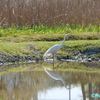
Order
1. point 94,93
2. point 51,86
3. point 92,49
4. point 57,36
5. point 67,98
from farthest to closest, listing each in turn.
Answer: point 57,36
point 92,49
point 51,86
point 94,93
point 67,98

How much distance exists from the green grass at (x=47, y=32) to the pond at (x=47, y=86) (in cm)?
478

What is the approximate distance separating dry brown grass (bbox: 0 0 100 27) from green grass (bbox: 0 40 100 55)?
384 centimetres

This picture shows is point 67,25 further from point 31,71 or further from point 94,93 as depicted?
point 94,93

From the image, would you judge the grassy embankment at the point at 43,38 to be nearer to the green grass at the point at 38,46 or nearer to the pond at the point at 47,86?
the green grass at the point at 38,46

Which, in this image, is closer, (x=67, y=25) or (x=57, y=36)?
(x=57, y=36)

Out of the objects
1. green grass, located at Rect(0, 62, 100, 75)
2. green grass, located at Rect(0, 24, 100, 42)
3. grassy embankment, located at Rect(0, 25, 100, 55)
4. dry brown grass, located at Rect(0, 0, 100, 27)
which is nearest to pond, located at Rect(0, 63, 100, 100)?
green grass, located at Rect(0, 62, 100, 75)

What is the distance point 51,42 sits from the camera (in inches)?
640

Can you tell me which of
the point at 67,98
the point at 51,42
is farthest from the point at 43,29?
the point at 67,98

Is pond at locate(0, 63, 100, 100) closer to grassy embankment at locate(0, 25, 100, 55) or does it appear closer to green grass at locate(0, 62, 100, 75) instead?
green grass at locate(0, 62, 100, 75)

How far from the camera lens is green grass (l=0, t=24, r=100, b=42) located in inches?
673

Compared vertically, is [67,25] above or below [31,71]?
above

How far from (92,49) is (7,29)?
4.89m

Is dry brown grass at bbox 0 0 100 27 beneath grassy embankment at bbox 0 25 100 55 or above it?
above

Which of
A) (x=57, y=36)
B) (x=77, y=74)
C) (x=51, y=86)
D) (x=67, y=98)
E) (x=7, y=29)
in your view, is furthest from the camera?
(x=7, y=29)
